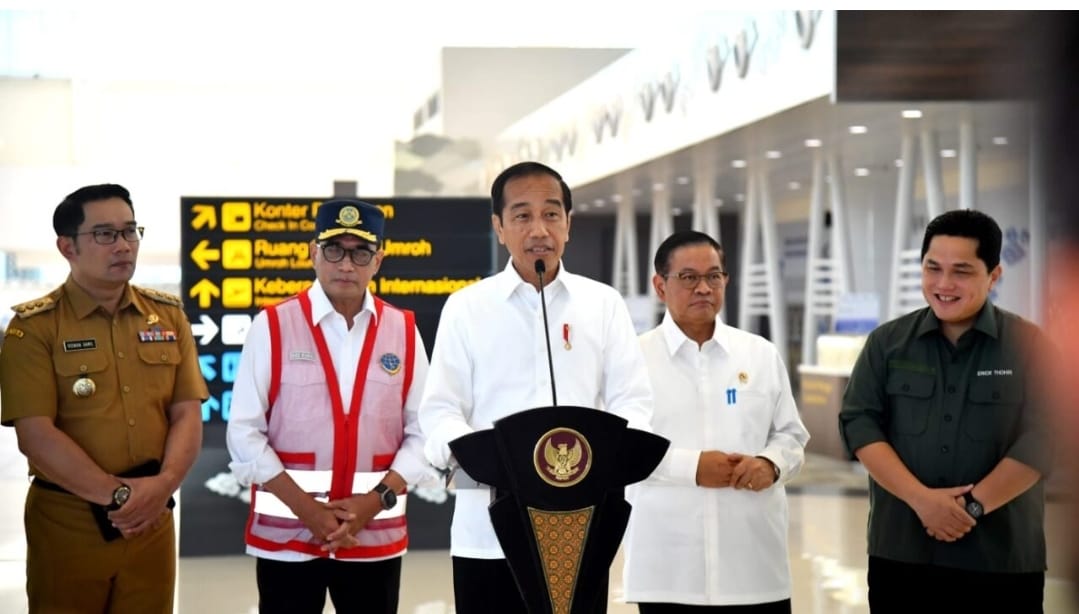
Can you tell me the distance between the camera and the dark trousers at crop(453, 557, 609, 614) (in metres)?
2.57

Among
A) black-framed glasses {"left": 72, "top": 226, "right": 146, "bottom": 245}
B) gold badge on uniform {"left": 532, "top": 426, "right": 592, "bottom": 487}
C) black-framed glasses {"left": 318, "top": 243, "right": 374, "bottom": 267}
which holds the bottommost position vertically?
gold badge on uniform {"left": 532, "top": 426, "right": 592, "bottom": 487}

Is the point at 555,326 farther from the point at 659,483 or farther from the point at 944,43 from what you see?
the point at 944,43

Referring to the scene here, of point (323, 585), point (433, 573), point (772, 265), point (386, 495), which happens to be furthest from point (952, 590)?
point (772, 265)

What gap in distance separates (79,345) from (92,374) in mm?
80

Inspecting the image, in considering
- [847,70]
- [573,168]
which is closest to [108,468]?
[847,70]

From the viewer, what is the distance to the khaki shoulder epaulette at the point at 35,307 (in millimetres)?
3080

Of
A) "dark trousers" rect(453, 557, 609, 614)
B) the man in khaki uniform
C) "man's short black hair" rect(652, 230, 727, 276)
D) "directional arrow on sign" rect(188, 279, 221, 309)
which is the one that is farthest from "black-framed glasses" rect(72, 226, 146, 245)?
"directional arrow on sign" rect(188, 279, 221, 309)

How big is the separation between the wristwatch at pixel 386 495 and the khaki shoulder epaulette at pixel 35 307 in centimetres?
95

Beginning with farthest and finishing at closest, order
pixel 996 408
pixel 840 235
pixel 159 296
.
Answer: pixel 840 235
pixel 159 296
pixel 996 408

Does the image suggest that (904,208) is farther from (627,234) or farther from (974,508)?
(974,508)

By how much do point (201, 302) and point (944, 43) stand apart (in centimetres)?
400

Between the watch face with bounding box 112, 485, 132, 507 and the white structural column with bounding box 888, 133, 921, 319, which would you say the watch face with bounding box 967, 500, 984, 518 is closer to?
the watch face with bounding box 112, 485, 132, 507

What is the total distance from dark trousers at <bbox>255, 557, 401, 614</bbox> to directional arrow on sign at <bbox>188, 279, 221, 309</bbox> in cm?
368

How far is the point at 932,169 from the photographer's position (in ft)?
41.7
